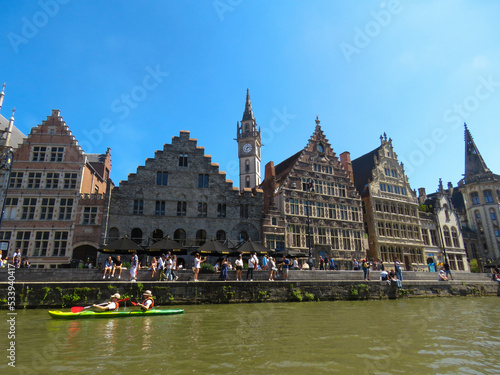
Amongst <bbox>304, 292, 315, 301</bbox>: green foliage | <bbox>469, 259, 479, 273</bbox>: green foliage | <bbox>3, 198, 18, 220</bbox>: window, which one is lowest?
<bbox>304, 292, 315, 301</bbox>: green foliage

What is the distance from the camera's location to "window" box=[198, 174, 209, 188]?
3266 cm

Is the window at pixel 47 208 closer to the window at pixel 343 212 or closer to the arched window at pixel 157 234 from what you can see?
the arched window at pixel 157 234

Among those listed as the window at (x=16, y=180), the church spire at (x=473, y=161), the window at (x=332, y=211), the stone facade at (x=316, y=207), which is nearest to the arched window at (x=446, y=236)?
the stone facade at (x=316, y=207)

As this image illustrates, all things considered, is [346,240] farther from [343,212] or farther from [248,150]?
[248,150]

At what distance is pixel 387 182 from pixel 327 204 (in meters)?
11.7

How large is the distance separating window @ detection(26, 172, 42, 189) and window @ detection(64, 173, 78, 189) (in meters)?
2.20

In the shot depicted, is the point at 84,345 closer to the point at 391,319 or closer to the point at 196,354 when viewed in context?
the point at 196,354

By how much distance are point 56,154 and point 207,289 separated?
2207cm

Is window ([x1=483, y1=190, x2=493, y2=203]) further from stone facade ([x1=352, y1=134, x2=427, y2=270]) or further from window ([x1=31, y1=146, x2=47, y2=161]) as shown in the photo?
window ([x1=31, y1=146, x2=47, y2=161])

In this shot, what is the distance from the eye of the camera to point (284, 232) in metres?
34.0

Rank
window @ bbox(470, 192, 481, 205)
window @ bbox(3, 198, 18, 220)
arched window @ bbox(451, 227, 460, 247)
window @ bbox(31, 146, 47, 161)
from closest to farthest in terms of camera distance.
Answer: window @ bbox(3, 198, 18, 220) → window @ bbox(31, 146, 47, 161) → arched window @ bbox(451, 227, 460, 247) → window @ bbox(470, 192, 481, 205)

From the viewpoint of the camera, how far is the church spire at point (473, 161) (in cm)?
6337

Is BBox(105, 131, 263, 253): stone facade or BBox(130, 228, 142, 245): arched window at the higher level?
BBox(105, 131, 263, 253): stone facade

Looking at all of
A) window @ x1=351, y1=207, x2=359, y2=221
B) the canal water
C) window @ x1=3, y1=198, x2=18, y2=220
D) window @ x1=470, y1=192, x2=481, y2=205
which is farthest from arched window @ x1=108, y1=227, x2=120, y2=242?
window @ x1=470, y1=192, x2=481, y2=205
